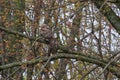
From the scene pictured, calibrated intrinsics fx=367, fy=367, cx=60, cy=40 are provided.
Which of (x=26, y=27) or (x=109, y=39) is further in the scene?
(x=109, y=39)

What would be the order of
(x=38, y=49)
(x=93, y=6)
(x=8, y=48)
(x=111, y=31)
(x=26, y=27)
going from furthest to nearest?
(x=111, y=31), (x=8, y=48), (x=26, y=27), (x=38, y=49), (x=93, y=6)

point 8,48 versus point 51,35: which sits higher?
point 51,35

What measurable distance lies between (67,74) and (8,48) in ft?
5.13

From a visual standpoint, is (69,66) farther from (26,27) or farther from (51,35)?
(51,35)

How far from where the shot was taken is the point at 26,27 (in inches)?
304

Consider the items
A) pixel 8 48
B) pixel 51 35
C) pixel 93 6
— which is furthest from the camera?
pixel 8 48

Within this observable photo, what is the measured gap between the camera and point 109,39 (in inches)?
372

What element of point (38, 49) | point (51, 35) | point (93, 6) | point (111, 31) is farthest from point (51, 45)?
point (111, 31)

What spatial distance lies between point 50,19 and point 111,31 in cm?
249

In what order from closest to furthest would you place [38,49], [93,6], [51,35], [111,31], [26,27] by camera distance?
[51,35] → [93,6] → [38,49] → [26,27] → [111,31]

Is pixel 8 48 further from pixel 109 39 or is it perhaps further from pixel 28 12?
pixel 109 39

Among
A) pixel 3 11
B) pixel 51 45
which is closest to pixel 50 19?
pixel 3 11

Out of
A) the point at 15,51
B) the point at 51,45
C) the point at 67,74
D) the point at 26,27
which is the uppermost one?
the point at 51,45

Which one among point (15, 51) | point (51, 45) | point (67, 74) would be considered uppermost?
point (51, 45)
